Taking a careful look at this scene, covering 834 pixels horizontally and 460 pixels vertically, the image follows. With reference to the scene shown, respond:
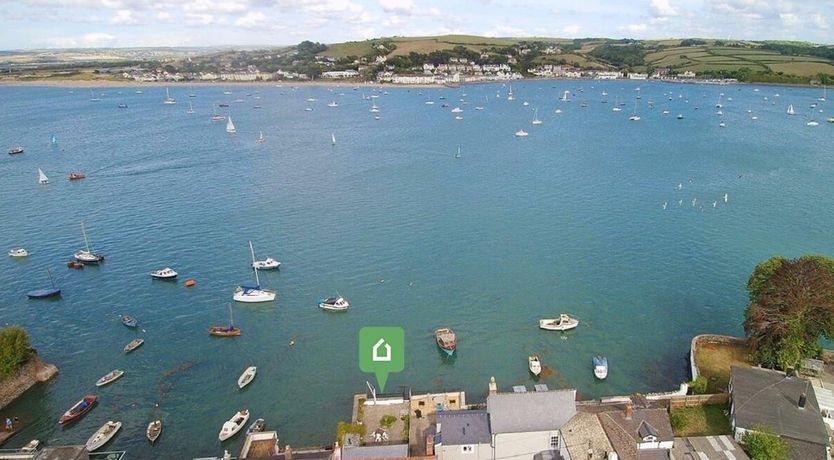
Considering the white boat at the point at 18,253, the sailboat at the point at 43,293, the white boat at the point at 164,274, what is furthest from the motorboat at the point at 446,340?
the white boat at the point at 18,253

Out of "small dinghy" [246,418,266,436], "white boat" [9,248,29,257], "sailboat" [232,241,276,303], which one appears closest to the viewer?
"small dinghy" [246,418,266,436]

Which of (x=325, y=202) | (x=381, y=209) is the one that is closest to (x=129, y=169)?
(x=325, y=202)

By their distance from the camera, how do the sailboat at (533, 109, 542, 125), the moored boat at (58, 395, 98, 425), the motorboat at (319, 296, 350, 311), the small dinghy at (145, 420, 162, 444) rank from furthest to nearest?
1. the sailboat at (533, 109, 542, 125)
2. the motorboat at (319, 296, 350, 311)
3. the moored boat at (58, 395, 98, 425)
4. the small dinghy at (145, 420, 162, 444)

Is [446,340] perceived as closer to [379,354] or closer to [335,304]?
[379,354]

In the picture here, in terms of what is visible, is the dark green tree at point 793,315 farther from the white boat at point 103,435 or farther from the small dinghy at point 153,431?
the white boat at point 103,435

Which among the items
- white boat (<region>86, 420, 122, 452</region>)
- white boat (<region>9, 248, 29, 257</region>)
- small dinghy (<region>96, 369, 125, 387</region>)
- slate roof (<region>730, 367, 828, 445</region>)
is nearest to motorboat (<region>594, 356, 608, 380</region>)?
slate roof (<region>730, 367, 828, 445</region>)

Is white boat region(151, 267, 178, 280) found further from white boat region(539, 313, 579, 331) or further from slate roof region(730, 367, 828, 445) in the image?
slate roof region(730, 367, 828, 445)
